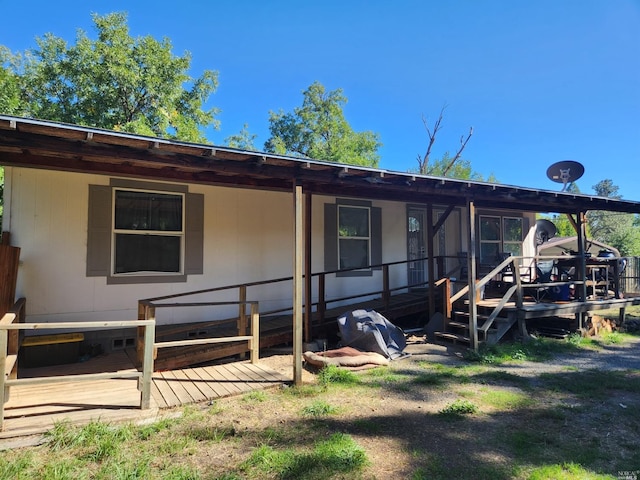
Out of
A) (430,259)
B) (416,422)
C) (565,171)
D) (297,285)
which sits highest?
(565,171)

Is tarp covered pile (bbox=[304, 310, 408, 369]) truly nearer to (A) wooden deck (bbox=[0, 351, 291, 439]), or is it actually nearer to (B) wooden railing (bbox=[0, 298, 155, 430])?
(A) wooden deck (bbox=[0, 351, 291, 439])

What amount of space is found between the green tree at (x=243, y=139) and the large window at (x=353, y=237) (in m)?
17.8

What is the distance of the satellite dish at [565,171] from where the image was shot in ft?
31.6

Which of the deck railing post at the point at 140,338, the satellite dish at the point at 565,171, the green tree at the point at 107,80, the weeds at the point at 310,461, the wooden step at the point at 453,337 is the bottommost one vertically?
the weeds at the point at 310,461

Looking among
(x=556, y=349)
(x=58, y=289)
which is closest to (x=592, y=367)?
(x=556, y=349)

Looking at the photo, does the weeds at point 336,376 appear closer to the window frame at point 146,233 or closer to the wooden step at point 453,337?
the wooden step at point 453,337

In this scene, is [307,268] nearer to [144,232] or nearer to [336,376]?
[336,376]

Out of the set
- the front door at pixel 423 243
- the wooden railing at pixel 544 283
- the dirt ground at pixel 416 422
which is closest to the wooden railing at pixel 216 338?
the dirt ground at pixel 416 422

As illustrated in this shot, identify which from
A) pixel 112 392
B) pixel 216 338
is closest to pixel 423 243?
pixel 216 338

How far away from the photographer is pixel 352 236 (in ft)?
26.0

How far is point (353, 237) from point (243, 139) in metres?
18.3

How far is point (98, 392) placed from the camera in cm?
384

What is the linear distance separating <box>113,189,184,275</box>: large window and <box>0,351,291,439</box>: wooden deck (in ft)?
4.80

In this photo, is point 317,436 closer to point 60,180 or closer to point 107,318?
point 107,318
